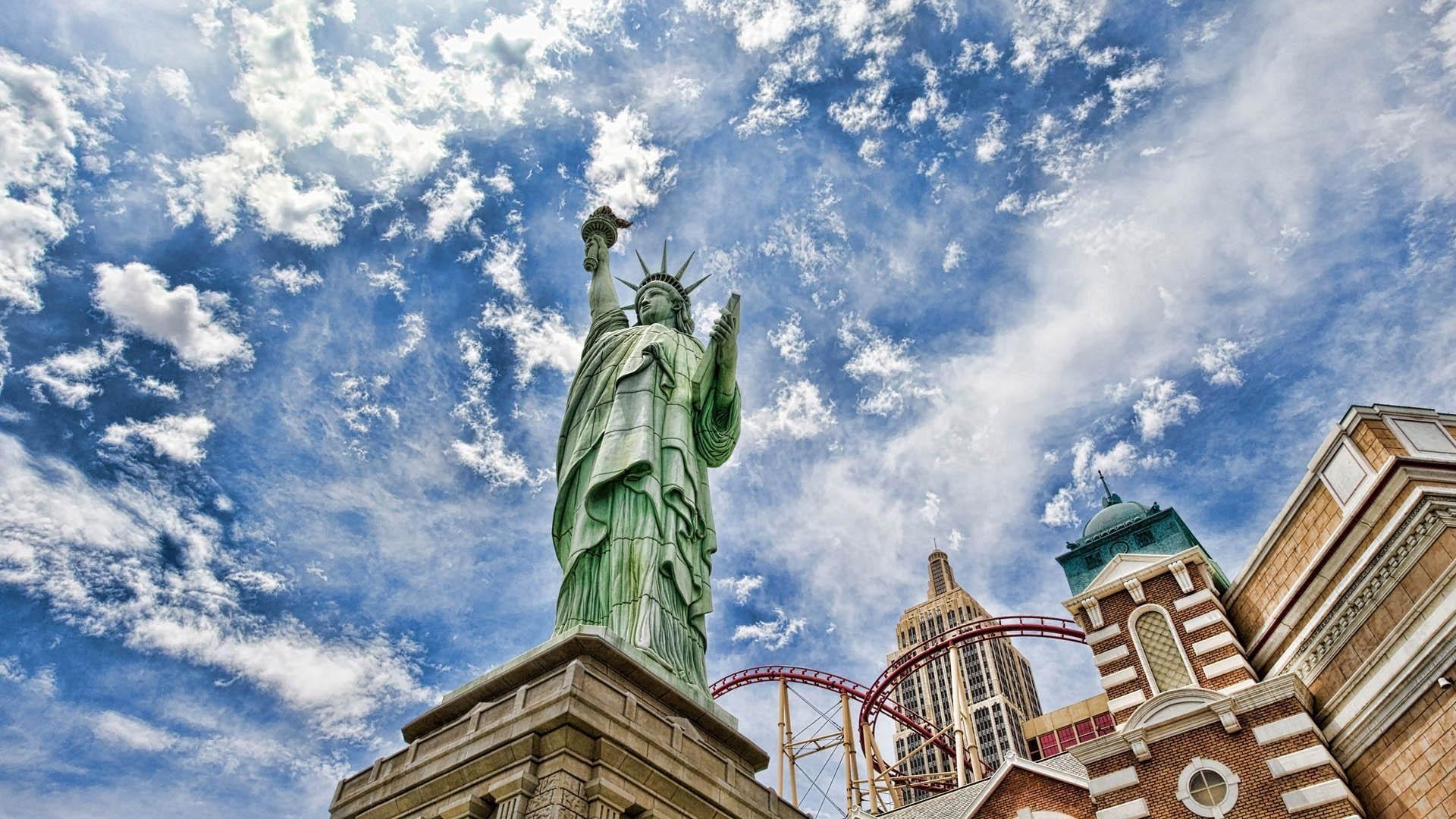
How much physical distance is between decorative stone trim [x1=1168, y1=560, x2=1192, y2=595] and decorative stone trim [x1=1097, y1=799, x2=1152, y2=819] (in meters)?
3.43

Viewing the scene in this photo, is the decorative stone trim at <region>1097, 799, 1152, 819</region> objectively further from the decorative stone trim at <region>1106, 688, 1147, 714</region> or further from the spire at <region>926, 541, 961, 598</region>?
the spire at <region>926, 541, 961, 598</region>

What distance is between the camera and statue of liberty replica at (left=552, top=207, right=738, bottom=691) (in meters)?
12.5

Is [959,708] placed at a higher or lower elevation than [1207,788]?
higher

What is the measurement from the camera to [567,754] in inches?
315

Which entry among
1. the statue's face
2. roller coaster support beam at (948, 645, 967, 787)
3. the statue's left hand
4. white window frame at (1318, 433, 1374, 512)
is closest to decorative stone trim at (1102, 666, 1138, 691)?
white window frame at (1318, 433, 1374, 512)

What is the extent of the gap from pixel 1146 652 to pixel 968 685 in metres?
91.1

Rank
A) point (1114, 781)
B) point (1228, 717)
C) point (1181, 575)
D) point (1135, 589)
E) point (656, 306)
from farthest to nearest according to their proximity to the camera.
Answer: point (656, 306) < point (1135, 589) < point (1181, 575) < point (1114, 781) < point (1228, 717)

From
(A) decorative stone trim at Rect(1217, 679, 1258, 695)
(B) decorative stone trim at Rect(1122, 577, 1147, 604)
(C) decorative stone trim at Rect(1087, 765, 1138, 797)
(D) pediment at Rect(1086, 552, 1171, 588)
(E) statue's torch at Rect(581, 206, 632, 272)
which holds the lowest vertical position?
(C) decorative stone trim at Rect(1087, 765, 1138, 797)

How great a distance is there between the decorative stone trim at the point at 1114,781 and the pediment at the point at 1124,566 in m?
3.09

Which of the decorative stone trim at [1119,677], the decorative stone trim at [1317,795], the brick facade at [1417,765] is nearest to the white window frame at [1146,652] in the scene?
the decorative stone trim at [1119,677]

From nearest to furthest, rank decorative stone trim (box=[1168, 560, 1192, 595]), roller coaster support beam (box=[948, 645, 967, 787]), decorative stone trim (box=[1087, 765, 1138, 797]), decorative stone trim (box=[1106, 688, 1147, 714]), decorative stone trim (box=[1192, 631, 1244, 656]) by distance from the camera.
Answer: decorative stone trim (box=[1087, 765, 1138, 797]), decorative stone trim (box=[1192, 631, 1244, 656]), decorative stone trim (box=[1106, 688, 1147, 714]), decorative stone trim (box=[1168, 560, 1192, 595]), roller coaster support beam (box=[948, 645, 967, 787])

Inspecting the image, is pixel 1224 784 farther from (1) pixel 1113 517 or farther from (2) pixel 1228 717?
(1) pixel 1113 517

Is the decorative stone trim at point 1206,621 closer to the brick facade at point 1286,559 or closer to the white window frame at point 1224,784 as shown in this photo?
the brick facade at point 1286,559

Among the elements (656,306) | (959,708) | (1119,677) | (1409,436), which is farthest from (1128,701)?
(959,708)
